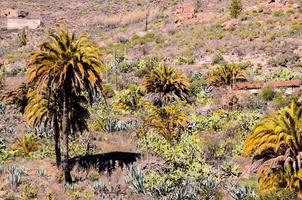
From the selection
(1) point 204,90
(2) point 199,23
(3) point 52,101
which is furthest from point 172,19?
(3) point 52,101

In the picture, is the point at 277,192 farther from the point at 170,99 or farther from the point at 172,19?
the point at 172,19

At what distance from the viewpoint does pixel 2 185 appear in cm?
2117

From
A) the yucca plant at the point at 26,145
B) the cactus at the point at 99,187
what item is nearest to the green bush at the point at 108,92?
the yucca plant at the point at 26,145

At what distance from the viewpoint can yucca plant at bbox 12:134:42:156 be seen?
95.1ft

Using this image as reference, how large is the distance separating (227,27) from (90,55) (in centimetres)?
4331

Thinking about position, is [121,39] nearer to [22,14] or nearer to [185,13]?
[185,13]

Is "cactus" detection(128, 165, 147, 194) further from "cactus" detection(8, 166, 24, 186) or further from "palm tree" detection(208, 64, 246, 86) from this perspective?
"palm tree" detection(208, 64, 246, 86)

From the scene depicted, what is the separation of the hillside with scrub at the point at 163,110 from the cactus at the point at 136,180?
0.07 metres

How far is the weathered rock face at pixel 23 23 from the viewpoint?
278ft

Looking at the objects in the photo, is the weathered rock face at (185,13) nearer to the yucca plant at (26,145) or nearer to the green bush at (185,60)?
the green bush at (185,60)

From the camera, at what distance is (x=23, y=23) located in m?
86.0

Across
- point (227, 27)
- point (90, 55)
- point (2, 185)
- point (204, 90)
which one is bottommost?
point (2, 185)

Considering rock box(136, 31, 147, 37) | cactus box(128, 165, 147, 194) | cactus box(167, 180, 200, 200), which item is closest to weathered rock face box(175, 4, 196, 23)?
rock box(136, 31, 147, 37)

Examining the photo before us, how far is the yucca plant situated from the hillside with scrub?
0.08m
